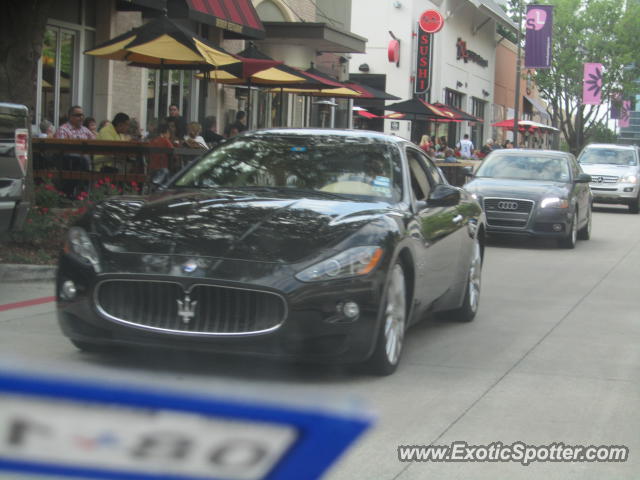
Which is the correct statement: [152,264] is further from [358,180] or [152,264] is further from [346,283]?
[358,180]

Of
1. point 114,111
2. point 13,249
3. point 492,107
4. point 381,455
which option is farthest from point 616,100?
point 381,455

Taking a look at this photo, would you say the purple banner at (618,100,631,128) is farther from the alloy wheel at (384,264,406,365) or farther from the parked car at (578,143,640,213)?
the alloy wheel at (384,264,406,365)

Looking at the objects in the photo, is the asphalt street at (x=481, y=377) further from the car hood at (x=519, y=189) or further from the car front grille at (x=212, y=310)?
the car hood at (x=519, y=189)

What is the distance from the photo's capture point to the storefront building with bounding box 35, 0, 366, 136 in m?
18.1

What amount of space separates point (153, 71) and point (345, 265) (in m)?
16.2

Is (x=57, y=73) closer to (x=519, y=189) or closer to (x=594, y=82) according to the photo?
(x=519, y=189)

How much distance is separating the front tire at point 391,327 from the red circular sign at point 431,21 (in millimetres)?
34275

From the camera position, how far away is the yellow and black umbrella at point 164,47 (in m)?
13.8

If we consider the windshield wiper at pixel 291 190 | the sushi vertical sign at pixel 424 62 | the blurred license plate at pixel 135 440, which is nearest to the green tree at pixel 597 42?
the sushi vertical sign at pixel 424 62

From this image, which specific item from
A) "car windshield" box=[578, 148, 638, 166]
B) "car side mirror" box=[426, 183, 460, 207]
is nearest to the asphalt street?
"car side mirror" box=[426, 183, 460, 207]

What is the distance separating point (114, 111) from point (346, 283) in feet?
47.7

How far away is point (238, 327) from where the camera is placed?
5.47m

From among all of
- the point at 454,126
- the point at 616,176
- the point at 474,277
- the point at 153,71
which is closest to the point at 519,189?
the point at 474,277

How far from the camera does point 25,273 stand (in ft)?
30.6
